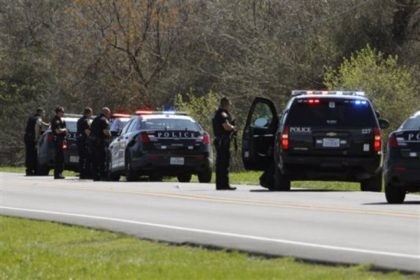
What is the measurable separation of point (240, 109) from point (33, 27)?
86.7 ft

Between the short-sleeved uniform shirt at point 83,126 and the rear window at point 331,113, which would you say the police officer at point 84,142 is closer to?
the short-sleeved uniform shirt at point 83,126

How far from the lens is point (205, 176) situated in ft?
101

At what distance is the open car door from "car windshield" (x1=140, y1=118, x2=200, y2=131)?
185 inches

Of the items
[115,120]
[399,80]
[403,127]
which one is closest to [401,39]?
[399,80]


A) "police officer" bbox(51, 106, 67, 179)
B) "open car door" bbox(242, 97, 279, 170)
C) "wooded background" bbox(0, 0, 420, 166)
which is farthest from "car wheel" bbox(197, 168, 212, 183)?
"wooded background" bbox(0, 0, 420, 166)

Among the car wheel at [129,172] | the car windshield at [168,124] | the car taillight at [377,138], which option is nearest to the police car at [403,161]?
the car taillight at [377,138]

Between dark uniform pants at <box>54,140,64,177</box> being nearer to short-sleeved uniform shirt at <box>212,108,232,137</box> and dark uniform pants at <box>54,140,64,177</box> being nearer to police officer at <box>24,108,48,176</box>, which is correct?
police officer at <box>24,108,48,176</box>

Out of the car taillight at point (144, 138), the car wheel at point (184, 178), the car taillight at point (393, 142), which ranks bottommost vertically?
the car wheel at point (184, 178)

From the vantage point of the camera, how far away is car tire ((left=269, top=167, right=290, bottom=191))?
81.3 ft

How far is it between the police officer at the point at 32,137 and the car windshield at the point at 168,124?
7.38 m

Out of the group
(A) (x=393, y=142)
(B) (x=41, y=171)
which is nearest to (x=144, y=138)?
(B) (x=41, y=171)

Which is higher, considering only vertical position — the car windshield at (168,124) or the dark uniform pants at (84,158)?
the car windshield at (168,124)

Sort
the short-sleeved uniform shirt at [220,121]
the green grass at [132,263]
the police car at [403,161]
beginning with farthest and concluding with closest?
the short-sleeved uniform shirt at [220,121], the police car at [403,161], the green grass at [132,263]

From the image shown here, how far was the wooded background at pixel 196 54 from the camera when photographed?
148 feet
